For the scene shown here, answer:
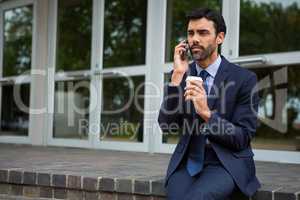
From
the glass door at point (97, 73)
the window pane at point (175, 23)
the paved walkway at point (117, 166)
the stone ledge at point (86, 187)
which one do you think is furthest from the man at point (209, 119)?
the glass door at point (97, 73)

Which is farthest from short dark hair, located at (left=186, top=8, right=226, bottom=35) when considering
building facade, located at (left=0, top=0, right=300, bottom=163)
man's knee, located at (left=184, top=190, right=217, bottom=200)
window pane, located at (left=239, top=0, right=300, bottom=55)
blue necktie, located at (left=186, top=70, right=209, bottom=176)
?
window pane, located at (left=239, top=0, right=300, bottom=55)

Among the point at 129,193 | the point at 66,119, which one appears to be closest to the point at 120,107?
the point at 66,119

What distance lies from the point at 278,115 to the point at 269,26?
1.05m

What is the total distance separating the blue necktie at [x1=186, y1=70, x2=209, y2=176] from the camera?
8.22 ft

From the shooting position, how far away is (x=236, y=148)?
2.45 m

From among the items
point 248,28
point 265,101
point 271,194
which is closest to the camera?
point 271,194

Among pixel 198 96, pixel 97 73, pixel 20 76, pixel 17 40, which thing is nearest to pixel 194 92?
pixel 198 96

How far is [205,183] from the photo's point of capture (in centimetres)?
239

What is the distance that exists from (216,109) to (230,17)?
102 inches

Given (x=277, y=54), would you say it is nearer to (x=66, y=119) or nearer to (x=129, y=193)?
(x=129, y=193)

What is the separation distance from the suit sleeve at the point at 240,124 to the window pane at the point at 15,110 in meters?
4.74

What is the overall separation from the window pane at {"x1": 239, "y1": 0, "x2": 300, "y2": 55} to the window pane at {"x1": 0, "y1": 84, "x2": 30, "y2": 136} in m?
3.15

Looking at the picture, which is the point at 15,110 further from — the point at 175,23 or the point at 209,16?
the point at 209,16

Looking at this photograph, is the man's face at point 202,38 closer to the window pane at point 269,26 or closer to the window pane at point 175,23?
the window pane at point 269,26
